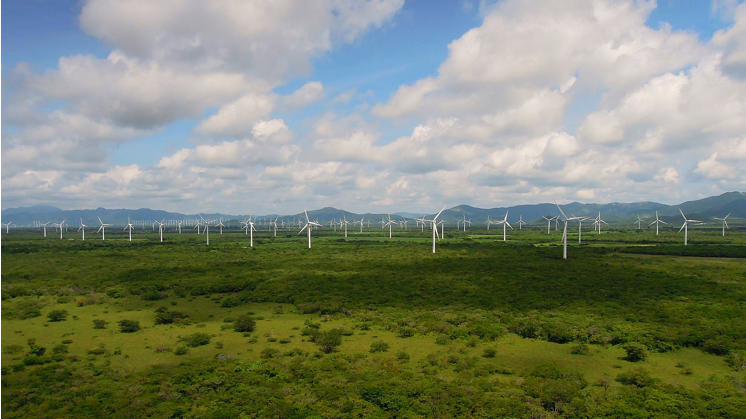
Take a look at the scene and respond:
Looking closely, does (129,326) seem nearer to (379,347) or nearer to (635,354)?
(379,347)

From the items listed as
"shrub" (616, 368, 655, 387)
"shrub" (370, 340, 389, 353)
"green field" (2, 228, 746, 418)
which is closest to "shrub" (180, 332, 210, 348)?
"green field" (2, 228, 746, 418)

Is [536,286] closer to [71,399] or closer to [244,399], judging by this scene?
[244,399]

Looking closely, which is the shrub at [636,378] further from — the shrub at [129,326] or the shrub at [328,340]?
the shrub at [129,326]

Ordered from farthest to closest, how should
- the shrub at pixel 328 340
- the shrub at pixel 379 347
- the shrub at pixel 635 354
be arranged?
the shrub at pixel 328 340, the shrub at pixel 379 347, the shrub at pixel 635 354

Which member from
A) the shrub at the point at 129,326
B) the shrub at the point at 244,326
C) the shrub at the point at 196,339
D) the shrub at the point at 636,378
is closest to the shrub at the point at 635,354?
the shrub at the point at 636,378

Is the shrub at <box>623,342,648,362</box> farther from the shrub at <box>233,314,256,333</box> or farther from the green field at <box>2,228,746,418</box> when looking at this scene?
the shrub at <box>233,314,256,333</box>

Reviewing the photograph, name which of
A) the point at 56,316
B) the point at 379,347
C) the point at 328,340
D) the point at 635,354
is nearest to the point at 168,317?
the point at 56,316

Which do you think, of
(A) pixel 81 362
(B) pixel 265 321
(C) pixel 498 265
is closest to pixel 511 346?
(B) pixel 265 321
